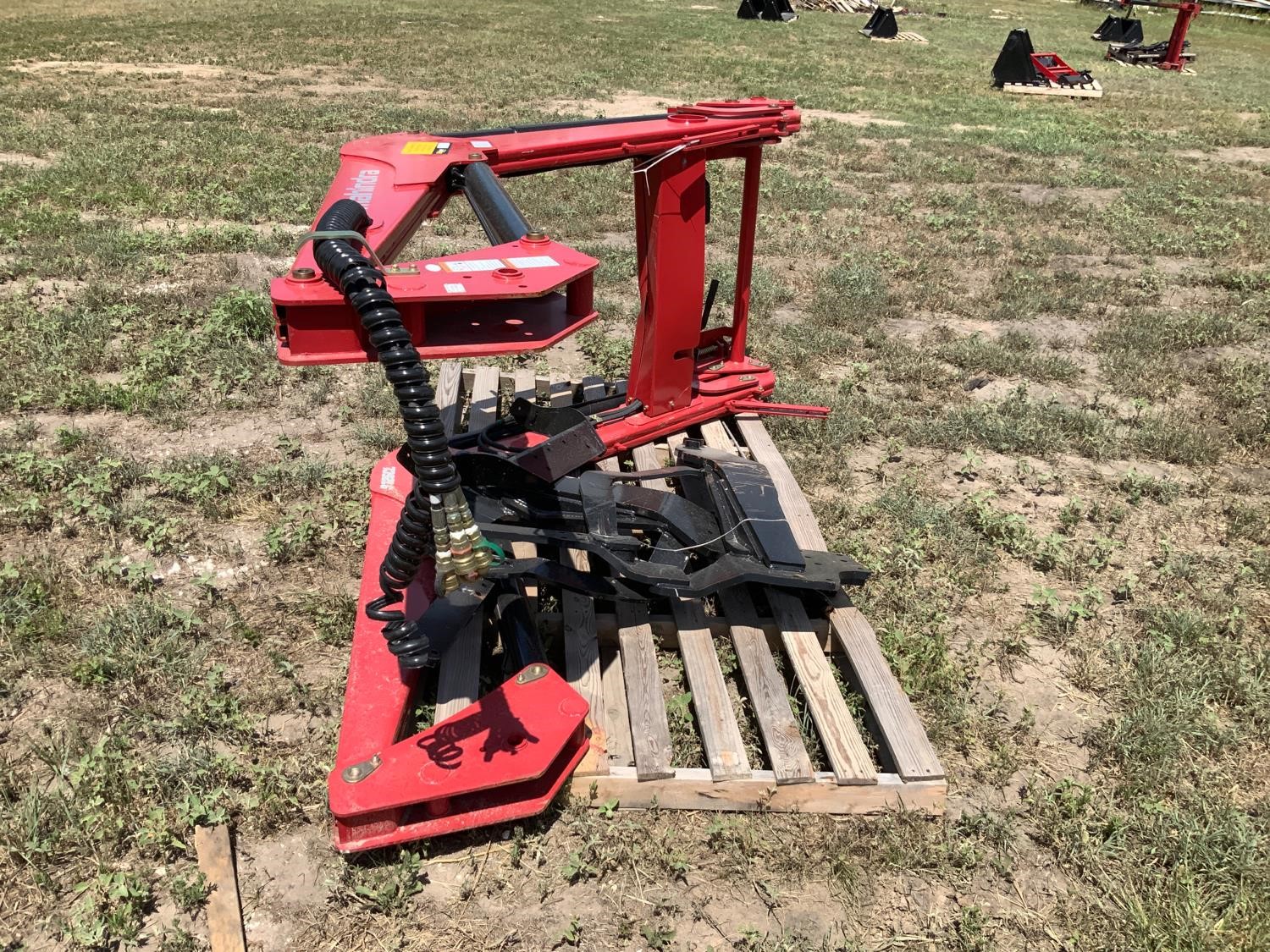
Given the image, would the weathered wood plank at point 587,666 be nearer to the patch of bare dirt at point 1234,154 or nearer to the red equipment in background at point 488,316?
the red equipment in background at point 488,316

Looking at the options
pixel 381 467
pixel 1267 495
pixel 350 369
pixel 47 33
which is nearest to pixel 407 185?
pixel 381 467

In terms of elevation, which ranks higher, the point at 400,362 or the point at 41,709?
the point at 400,362

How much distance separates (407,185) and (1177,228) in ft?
30.2

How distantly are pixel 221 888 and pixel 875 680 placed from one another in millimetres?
2274

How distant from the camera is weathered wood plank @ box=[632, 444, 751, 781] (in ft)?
9.56

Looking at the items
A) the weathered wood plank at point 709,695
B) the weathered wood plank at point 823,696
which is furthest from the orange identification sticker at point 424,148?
the weathered wood plank at point 823,696

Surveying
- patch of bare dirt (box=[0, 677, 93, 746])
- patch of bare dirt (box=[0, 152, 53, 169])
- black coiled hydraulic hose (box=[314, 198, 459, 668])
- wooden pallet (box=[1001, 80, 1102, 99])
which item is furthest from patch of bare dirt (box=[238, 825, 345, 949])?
wooden pallet (box=[1001, 80, 1102, 99])

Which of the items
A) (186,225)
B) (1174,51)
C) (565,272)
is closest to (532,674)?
(565,272)

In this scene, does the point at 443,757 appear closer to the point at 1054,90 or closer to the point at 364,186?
the point at 364,186

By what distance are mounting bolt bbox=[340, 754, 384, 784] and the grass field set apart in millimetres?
293

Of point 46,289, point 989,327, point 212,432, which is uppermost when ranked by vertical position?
point 46,289

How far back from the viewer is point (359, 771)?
260cm

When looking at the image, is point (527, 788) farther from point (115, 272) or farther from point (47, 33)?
point (47, 33)

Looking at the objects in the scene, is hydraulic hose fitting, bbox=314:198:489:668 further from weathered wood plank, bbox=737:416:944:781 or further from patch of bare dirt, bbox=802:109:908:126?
patch of bare dirt, bbox=802:109:908:126
